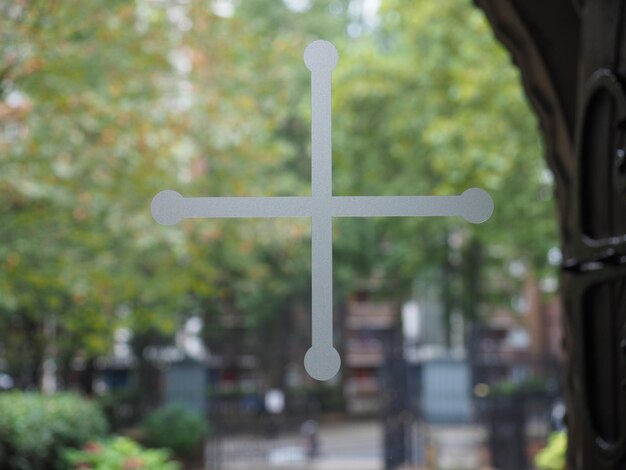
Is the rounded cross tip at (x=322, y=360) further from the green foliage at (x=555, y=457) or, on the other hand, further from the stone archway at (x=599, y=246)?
the green foliage at (x=555, y=457)

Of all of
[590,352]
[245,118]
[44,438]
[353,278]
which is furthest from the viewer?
[353,278]

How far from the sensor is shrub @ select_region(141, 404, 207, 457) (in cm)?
1900

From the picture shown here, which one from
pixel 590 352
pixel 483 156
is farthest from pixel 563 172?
pixel 483 156

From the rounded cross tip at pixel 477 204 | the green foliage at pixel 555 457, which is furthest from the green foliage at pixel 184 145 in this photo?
the rounded cross tip at pixel 477 204

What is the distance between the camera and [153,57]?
37.7 feet

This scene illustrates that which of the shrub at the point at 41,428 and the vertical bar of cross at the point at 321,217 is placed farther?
the shrub at the point at 41,428

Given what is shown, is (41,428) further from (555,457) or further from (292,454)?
(292,454)

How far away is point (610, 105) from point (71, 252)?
34.4 feet

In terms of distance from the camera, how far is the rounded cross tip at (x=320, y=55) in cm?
261

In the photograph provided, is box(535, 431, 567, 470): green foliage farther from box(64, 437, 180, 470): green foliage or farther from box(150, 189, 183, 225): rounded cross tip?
box(150, 189, 183, 225): rounded cross tip

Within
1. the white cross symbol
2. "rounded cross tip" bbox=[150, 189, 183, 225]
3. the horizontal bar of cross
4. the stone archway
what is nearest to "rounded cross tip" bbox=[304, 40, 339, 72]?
the white cross symbol

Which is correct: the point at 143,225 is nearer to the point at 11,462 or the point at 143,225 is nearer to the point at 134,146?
the point at 134,146

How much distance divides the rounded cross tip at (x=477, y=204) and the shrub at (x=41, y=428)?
9965 millimetres

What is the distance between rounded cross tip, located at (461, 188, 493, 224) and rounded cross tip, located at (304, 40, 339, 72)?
0.50 meters
